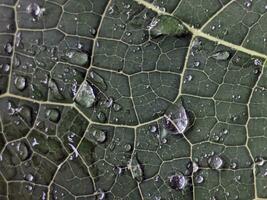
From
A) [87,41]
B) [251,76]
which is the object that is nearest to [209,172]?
[251,76]

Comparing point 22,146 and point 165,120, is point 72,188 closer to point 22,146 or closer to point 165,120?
point 22,146

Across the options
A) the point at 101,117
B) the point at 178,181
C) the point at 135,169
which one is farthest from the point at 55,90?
the point at 178,181

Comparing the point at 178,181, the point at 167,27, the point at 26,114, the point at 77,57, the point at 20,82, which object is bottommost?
the point at 178,181

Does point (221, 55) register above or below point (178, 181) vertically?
above

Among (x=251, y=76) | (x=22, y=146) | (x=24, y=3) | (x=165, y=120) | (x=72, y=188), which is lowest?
(x=72, y=188)

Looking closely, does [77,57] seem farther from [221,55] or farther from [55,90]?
[221,55]

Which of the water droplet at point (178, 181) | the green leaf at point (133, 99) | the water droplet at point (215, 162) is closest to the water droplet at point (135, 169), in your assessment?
the green leaf at point (133, 99)
